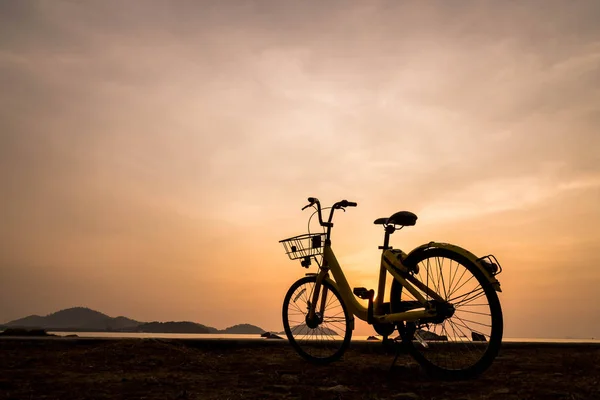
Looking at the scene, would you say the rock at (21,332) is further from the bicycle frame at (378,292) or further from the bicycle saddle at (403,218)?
the bicycle saddle at (403,218)

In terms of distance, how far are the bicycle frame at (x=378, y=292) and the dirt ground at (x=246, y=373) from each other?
0.60 meters

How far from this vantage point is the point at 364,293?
546 cm

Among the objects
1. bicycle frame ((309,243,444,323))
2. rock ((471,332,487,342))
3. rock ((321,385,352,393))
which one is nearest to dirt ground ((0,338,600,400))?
rock ((321,385,352,393))

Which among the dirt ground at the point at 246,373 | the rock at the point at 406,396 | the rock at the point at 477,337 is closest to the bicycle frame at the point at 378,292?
the rock at the point at 477,337

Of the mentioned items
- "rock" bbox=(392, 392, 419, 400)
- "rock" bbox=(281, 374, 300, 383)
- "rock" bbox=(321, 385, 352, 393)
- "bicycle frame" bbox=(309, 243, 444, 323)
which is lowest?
"rock" bbox=(392, 392, 419, 400)

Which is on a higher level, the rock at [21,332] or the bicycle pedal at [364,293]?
the bicycle pedal at [364,293]

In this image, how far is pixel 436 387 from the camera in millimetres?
4266

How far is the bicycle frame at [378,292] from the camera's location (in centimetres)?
467

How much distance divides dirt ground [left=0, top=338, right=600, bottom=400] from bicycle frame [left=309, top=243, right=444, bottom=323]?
60 cm

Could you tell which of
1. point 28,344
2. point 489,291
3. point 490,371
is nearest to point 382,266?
point 489,291

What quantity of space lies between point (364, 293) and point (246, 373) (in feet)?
5.11

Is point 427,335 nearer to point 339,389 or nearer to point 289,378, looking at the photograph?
point 339,389

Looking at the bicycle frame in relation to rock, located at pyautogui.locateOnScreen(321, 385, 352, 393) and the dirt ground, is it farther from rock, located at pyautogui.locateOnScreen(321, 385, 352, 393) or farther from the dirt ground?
rock, located at pyautogui.locateOnScreen(321, 385, 352, 393)

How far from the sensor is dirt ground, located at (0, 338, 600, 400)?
4004 millimetres
